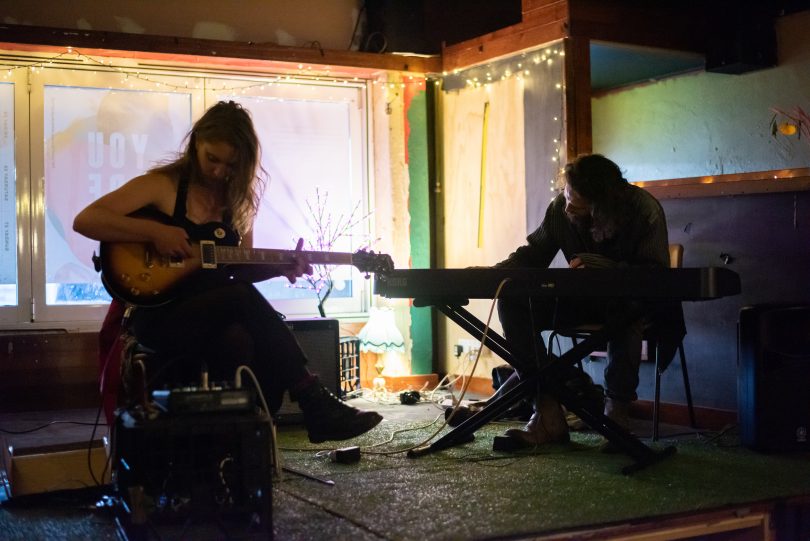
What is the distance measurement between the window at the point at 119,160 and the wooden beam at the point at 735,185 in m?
2.17

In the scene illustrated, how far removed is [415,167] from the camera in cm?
584

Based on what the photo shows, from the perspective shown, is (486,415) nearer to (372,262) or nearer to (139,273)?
(372,262)

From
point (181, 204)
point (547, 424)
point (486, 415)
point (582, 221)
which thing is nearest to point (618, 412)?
point (547, 424)

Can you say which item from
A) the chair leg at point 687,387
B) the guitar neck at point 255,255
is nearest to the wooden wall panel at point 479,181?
the chair leg at point 687,387

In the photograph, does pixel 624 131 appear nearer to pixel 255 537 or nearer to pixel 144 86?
pixel 144 86

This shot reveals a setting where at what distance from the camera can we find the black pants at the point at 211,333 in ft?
8.63

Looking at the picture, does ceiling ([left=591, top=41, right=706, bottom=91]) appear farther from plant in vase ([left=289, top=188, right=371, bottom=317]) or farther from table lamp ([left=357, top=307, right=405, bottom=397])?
table lamp ([left=357, top=307, right=405, bottom=397])

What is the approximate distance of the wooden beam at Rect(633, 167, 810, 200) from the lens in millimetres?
3846

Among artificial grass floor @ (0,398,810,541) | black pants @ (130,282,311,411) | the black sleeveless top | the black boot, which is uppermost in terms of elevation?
the black sleeveless top

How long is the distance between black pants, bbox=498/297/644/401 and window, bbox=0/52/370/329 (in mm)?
2280

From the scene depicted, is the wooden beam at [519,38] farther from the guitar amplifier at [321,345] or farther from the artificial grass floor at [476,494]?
the artificial grass floor at [476,494]

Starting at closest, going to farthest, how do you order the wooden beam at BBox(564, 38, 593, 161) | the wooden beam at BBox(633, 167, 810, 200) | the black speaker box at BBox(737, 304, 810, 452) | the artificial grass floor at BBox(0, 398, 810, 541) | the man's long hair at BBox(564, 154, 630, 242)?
1. the artificial grass floor at BBox(0, 398, 810, 541)
2. the black speaker box at BBox(737, 304, 810, 452)
3. the man's long hair at BBox(564, 154, 630, 242)
4. the wooden beam at BBox(633, 167, 810, 200)
5. the wooden beam at BBox(564, 38, 593, 161)

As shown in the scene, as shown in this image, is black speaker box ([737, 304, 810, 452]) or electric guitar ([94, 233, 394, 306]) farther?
black speaker box ([737, 304, 810, 452])

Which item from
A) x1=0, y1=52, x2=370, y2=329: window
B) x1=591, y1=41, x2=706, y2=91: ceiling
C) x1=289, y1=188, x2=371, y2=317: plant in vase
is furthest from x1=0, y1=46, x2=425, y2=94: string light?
x1=591, y1=41, x2=706, y2=91: ceiling
